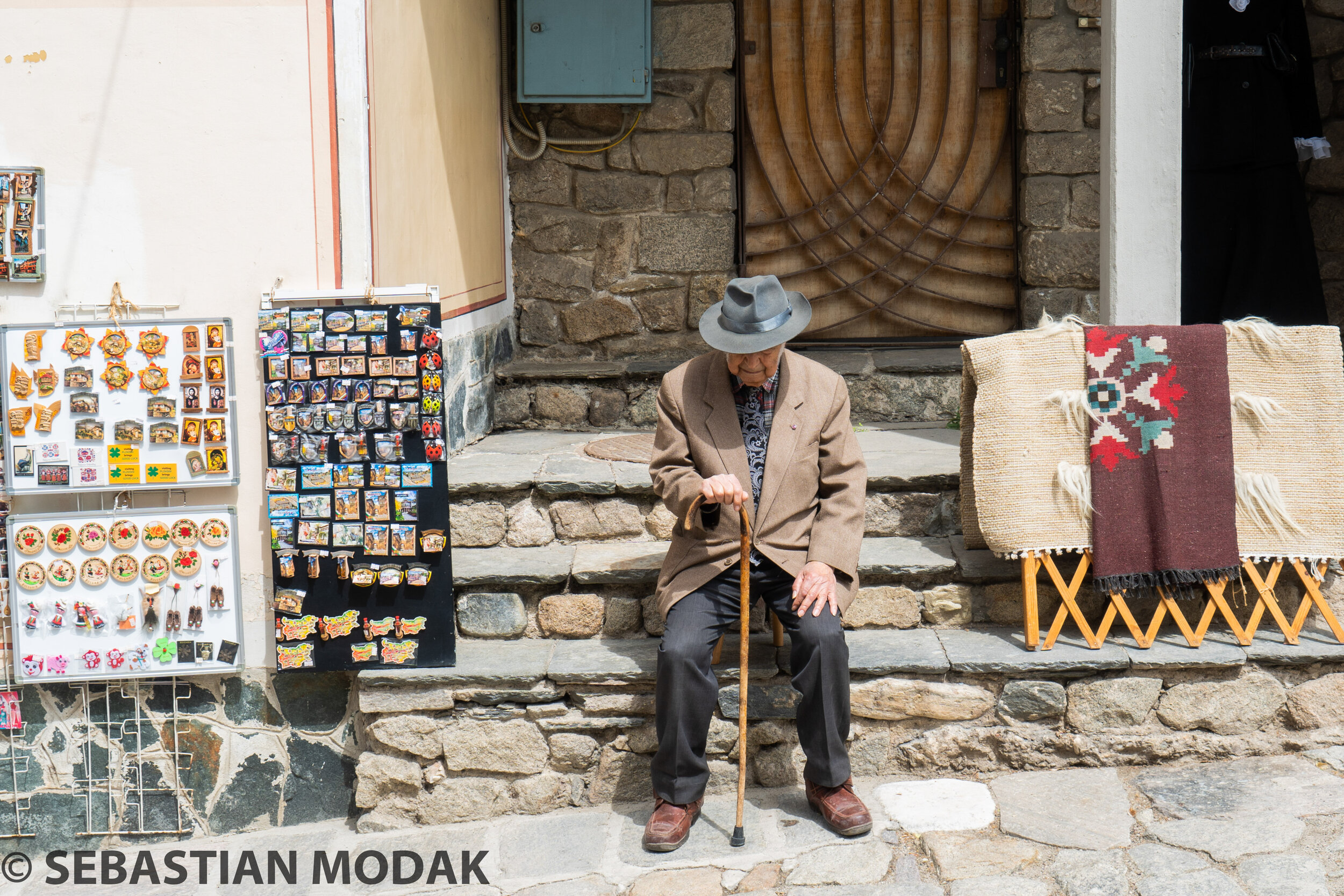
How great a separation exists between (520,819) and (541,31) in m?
3.49

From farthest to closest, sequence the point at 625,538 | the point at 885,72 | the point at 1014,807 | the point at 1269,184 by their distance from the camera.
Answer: the point at 885,72 → the point at 1269,184 → the point at 625,538 → the point at 1014,807

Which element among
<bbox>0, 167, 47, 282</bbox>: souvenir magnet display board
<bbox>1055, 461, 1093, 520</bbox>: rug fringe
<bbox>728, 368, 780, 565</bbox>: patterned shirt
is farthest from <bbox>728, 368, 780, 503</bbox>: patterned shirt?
<bbox>0, 167, 47, 282</bbox>: souvenir magnet display board

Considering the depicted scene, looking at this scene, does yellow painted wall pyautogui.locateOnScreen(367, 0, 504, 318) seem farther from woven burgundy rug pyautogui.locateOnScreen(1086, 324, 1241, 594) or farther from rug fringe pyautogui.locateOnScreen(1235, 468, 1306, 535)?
rug fringe pyautogui.locateOnScreen(1235, 468, 1306, 535)

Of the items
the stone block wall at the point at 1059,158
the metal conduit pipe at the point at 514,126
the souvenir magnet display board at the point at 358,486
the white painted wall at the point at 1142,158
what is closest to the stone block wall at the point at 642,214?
the metal conduit pipe at the point at 514,126

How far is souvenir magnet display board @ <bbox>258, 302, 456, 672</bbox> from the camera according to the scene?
3.33 m

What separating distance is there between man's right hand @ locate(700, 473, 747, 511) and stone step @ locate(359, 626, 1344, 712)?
23.2 inches

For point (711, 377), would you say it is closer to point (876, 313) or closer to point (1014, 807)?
point (1014, 807)

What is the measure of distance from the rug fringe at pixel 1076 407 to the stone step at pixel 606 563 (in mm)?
510

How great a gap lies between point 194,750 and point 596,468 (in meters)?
1.59

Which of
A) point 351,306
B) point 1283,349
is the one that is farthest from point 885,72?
point 351,306

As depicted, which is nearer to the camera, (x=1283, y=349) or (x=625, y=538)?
(x=1283, y=349)

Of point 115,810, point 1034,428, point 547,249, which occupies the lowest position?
point 115,810

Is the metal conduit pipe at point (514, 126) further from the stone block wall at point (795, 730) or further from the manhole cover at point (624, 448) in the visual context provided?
the stone block wall at point (795, 730)

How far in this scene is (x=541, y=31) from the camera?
16.9ft
